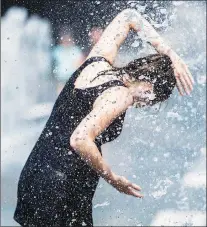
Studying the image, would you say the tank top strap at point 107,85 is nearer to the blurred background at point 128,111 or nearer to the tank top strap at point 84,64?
the tank top strap at point 84,64

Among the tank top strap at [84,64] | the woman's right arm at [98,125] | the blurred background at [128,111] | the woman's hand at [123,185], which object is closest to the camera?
the woman's right arm at [98,125]

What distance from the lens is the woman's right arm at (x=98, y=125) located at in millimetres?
1701

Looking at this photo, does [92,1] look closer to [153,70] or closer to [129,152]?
[129,152]

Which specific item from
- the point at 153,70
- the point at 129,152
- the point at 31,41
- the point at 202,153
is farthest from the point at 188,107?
the point at 153,70

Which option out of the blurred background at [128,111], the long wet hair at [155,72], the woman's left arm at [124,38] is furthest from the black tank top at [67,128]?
the blurred background at [128,111]

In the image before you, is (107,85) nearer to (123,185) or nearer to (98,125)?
(98,125)

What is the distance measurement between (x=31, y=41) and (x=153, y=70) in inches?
149

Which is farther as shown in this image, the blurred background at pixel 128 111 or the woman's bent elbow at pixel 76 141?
the blurred background at pixel 128 111

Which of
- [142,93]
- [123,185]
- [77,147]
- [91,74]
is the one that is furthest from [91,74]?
[123,185]

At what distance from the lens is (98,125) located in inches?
66.9

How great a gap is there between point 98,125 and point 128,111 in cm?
320

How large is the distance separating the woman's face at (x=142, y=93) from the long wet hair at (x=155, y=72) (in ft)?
0.05

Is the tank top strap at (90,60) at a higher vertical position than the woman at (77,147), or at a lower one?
higher

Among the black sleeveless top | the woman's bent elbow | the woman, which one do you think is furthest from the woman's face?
the woman's bent elbow
